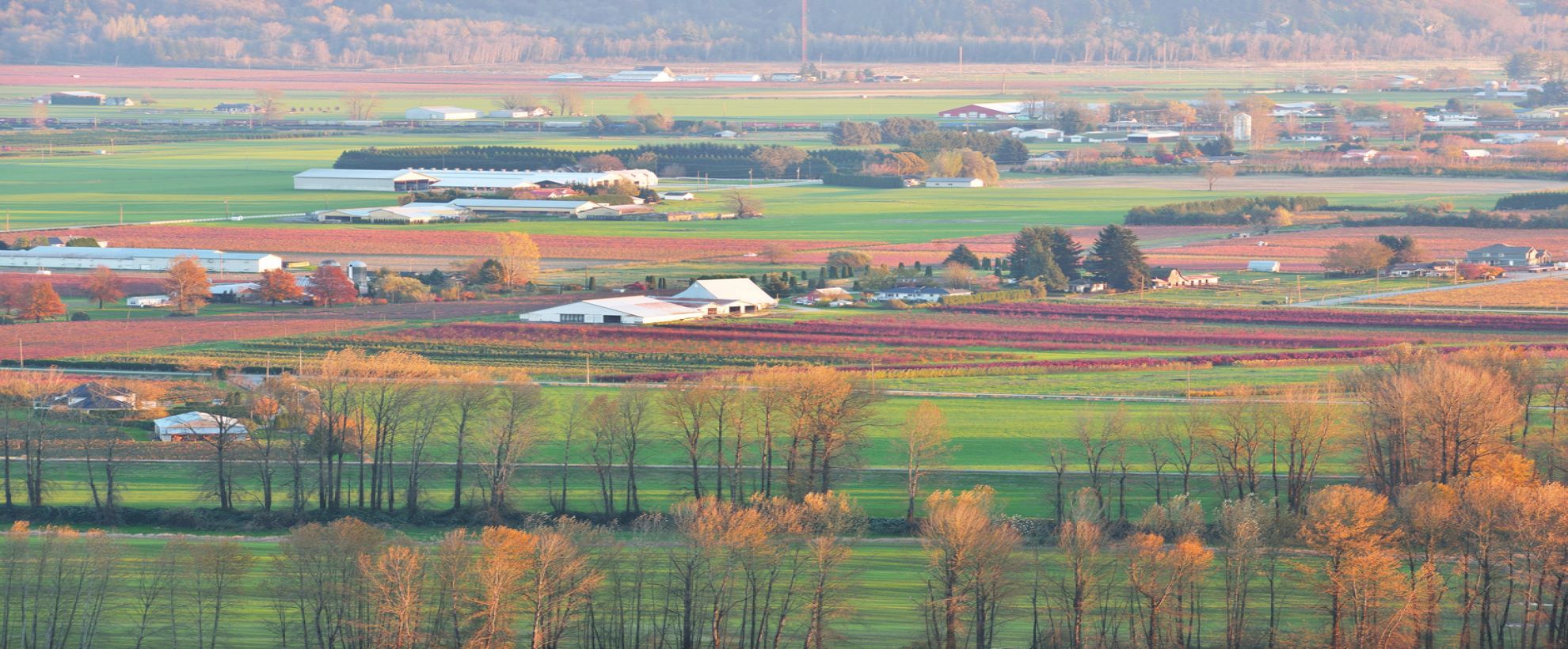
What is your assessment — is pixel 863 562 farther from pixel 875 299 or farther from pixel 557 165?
pixel 557 165

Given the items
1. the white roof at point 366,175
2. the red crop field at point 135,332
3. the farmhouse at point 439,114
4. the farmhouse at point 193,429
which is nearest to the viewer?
the farmhouse at point 193,429

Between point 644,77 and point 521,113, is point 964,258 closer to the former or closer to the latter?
point 521,113

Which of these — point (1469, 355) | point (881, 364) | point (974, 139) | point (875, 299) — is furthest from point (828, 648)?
point (974, 139)

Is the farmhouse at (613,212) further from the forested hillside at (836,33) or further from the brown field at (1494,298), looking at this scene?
the forested hillside at (836,33)

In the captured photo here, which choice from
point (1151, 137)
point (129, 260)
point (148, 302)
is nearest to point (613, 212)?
point (129, 260)

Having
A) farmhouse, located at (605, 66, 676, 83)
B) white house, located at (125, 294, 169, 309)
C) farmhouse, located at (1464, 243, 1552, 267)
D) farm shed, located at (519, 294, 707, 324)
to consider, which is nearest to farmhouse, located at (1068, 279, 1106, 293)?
farm shed, located at (519, 294, 707, 324)

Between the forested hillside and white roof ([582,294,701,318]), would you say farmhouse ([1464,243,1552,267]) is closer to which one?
white roof ([582,294,701,318])

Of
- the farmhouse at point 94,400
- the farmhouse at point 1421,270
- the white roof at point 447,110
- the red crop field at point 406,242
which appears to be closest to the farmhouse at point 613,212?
the red crop field at point 406,242
